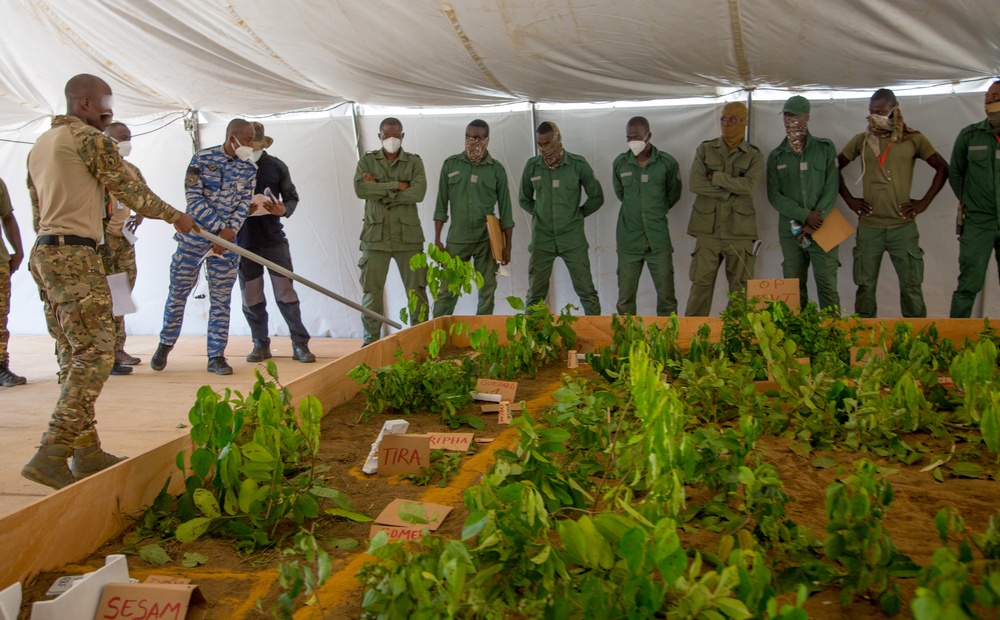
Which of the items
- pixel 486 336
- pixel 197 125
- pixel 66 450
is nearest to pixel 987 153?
pixel 486 336

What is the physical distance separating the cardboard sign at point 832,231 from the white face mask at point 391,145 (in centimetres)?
281

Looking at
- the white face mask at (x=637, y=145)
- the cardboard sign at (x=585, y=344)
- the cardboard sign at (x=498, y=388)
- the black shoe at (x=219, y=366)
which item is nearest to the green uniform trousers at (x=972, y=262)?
the white face mask at (x=637, y=145)

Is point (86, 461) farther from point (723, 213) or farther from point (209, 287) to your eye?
point (723, 213)

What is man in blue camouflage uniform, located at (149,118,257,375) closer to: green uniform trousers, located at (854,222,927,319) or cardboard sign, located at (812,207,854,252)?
cardboard sign, located at (812,207,854,252)

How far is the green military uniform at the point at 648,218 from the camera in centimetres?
519

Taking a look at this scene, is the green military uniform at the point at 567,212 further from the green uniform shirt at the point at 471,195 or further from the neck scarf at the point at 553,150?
the green uniform shirt at the point at 471,195

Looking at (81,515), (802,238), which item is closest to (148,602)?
(81,515)

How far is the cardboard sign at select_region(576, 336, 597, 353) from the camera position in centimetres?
360

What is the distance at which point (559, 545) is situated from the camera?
1610 millimetres

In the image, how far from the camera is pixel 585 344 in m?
3.62

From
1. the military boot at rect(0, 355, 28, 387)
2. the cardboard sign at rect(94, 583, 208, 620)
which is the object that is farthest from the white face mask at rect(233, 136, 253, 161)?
the cardboard sign at rect(94, 583, 208, 620)

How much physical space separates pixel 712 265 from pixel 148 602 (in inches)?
170

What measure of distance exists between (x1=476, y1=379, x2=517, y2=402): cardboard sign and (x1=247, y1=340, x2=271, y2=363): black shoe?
291 cm

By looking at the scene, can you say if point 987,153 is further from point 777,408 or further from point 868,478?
point 868,478
